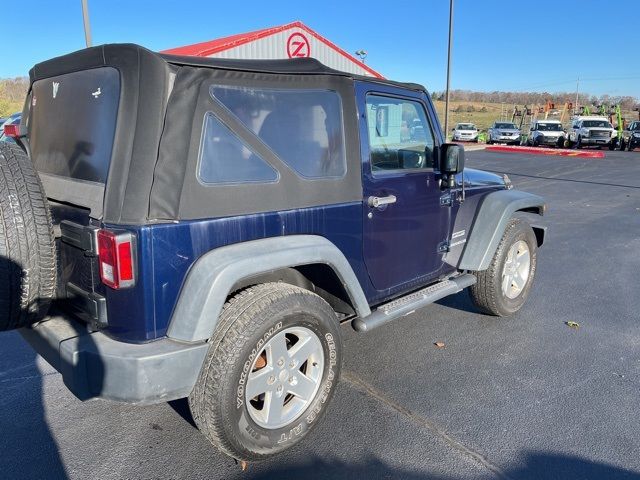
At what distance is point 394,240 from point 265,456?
60.4 inches

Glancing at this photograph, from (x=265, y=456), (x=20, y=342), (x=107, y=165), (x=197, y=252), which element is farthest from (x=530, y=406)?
(x=20, y=342)

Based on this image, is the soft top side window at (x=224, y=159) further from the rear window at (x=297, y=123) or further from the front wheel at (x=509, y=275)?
the front wheel at (x=509, y=275)

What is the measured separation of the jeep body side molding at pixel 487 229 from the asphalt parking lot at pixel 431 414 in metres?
0.66

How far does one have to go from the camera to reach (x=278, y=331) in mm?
2551

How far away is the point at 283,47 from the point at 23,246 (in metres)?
12.2

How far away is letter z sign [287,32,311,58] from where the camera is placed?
13430 millimetres

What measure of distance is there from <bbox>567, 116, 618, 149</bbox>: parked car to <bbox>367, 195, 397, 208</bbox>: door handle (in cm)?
2861

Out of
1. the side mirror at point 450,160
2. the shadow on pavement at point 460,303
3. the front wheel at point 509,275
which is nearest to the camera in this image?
the side mirror at point 450,160

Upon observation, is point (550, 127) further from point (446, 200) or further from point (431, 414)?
point (431, 414)

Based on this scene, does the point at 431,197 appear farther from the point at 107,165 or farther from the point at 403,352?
the point at 107,165

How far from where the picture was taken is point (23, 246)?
236 cm

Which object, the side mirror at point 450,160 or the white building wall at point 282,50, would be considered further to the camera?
the white building wall at point 282,50

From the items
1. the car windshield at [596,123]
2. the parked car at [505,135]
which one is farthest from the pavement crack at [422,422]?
the parked car at [505,135]

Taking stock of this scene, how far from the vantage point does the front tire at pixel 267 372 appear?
239cm
